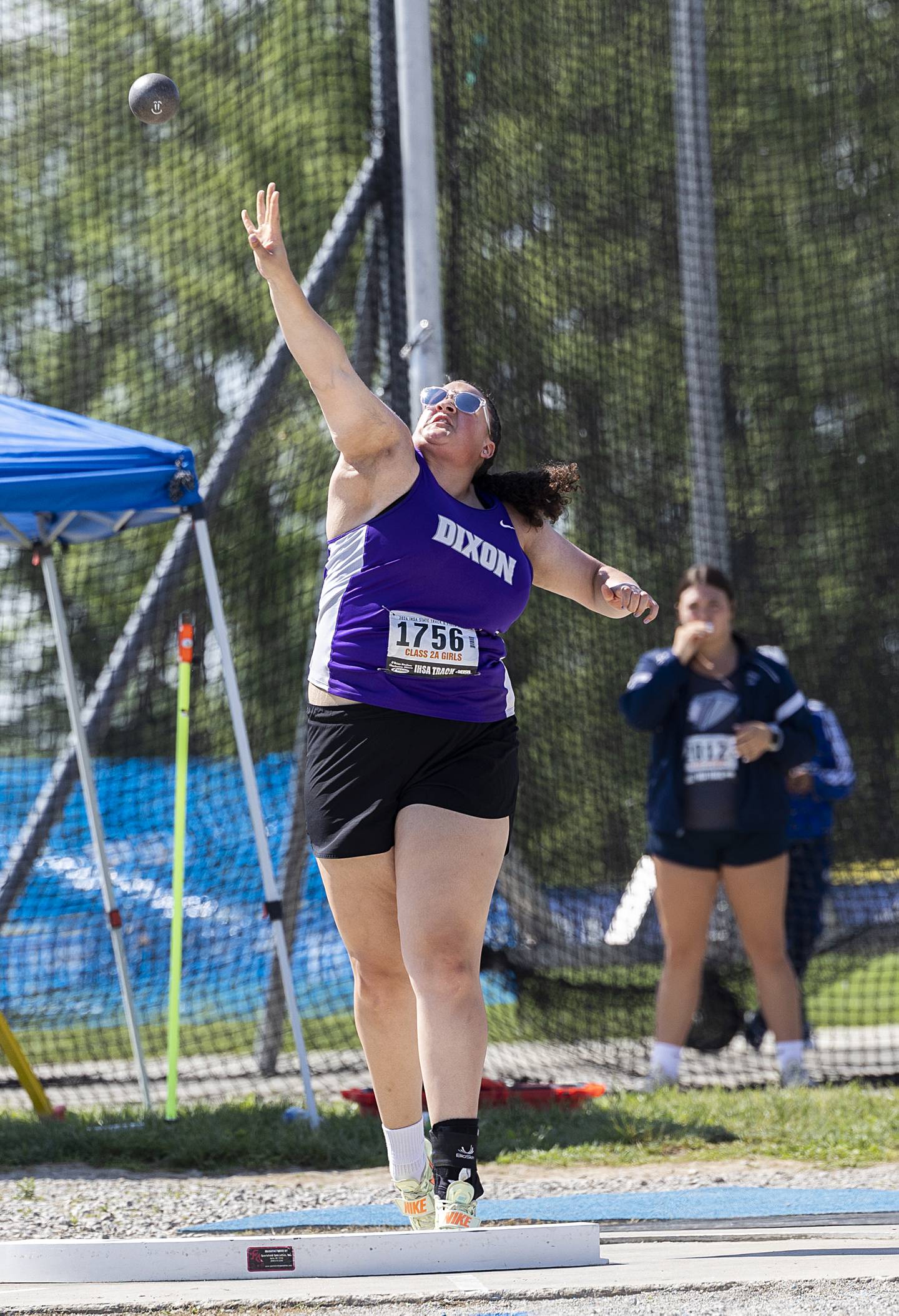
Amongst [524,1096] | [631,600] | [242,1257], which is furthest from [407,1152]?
[524,1096]

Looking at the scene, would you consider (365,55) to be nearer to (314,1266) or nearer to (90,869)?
(90,869)

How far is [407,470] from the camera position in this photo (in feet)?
10.5

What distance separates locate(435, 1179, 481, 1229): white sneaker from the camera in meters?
2.98

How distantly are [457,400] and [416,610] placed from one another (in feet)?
1.82

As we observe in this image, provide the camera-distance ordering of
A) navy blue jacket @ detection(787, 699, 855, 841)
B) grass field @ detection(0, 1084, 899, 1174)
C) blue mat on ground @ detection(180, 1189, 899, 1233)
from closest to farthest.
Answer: blue mat on ground @ detection(180, 1189, 899, 1233)
grass field @ detection(0, 1084, 899, 1174)
navy blue jacket @ detection(787, 699, 855, 841)

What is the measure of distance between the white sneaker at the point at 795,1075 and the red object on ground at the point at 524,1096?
84 cm

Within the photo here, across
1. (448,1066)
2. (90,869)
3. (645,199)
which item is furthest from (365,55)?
(448,1066)

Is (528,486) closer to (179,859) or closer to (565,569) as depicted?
(565,569)

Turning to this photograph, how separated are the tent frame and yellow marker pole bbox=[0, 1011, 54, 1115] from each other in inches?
14.4

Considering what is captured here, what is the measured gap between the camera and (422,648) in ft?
10.5

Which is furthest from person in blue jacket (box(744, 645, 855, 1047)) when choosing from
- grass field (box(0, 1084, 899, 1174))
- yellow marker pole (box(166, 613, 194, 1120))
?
yellow marker pole (box(166, 613, 194, 1120))

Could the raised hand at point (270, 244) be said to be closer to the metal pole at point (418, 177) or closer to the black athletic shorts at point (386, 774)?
the black athletic shorts at point (386, 774)

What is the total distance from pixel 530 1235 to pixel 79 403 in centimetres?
758

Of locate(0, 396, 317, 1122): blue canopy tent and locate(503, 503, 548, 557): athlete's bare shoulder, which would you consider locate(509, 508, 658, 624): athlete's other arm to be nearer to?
locate(503, 503, 548, 557): athlete's bare shoulder
